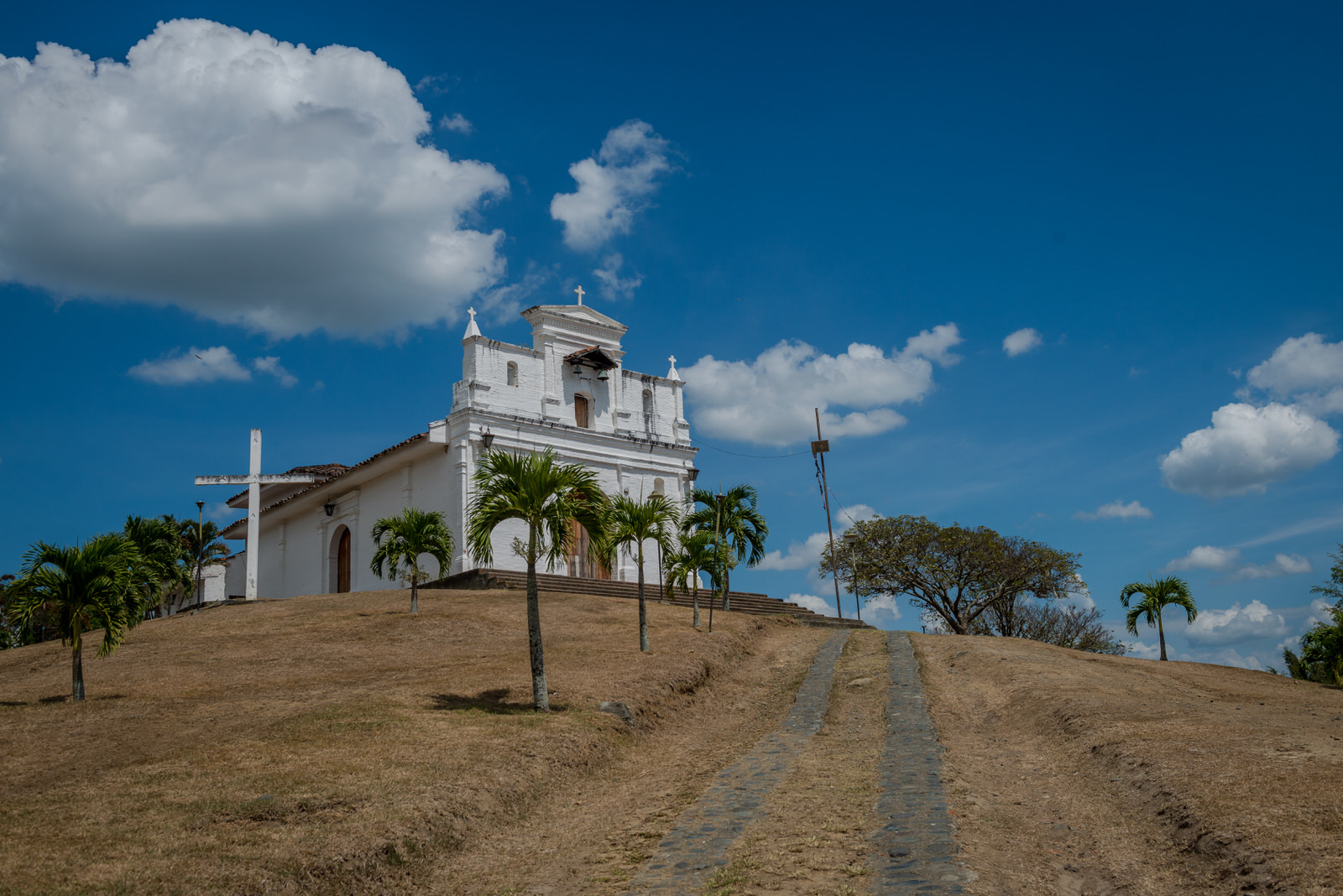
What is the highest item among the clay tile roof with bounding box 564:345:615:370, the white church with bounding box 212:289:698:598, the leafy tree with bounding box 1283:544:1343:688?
the clay tile roof with bounding box 564:345:615:370

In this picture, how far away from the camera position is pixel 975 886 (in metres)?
7.88

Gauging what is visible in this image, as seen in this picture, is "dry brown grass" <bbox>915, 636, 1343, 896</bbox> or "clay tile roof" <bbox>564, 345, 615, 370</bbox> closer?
"dry brown grass" <bbox>915, 636, 1343, 896</bbox>

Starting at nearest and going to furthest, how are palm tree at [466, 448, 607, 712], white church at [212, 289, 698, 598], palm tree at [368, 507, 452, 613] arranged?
palm tree at [466, 448, 607, 712]
palm tree at [368, 507, 452, 613]
white church at [212, 289, 698, 598]

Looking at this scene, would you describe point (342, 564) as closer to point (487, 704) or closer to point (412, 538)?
point (412, 538)

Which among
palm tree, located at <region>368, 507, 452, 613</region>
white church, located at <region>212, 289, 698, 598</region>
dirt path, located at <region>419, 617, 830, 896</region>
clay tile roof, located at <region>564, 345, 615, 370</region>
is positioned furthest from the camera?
clay tile roof, located at <region>564, 345, 615, 370</region>

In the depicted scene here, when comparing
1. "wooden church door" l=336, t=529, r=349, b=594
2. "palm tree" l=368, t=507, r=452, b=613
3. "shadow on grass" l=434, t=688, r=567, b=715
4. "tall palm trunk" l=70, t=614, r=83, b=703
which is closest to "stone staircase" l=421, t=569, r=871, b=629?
"palm tree" l=368, t=507, r=452, b=613

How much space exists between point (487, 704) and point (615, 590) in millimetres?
16702

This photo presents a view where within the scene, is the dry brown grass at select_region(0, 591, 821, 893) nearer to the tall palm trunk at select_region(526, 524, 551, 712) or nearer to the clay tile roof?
the tall palm trunk at select_region(526, 524, 551, 712)

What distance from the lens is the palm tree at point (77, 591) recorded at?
1551cm

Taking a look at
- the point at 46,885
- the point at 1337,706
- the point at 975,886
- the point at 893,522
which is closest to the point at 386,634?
the point at 46,885

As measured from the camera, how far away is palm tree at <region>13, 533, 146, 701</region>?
15.5 metres

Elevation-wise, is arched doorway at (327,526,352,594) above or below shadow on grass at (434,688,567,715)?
above

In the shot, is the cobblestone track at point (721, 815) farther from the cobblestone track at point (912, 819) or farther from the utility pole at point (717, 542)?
the utility pole at point (717, 542)

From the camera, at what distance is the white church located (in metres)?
33.6
